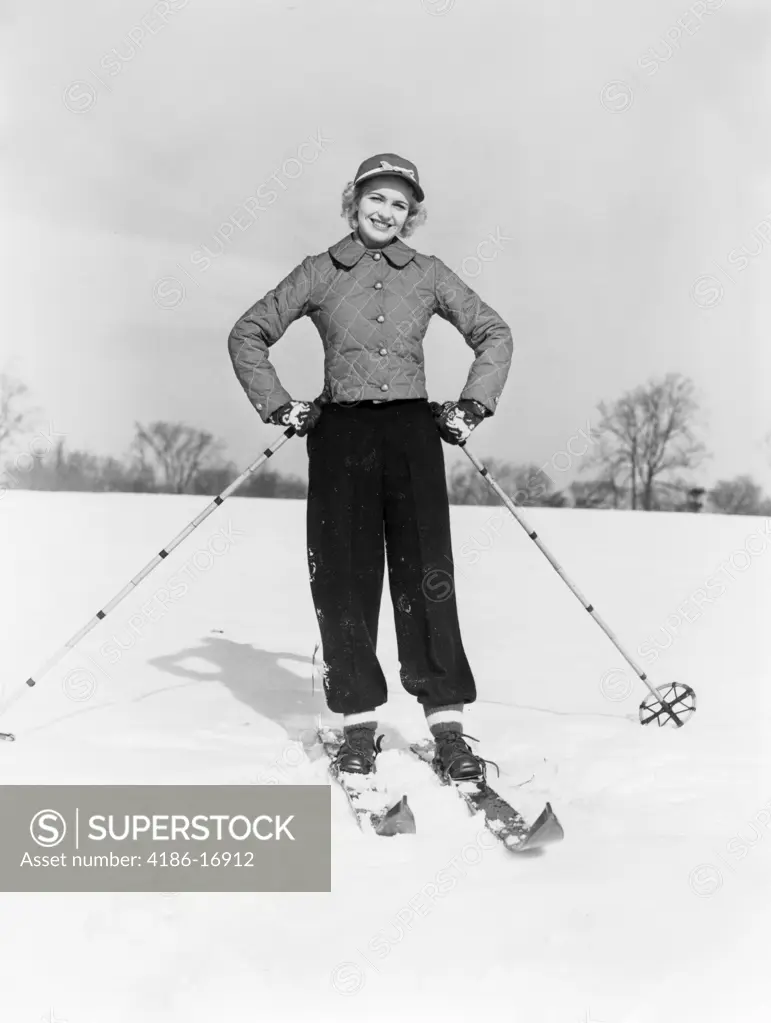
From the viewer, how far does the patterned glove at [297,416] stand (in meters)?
3.65

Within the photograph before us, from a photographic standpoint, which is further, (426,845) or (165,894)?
(426,845)

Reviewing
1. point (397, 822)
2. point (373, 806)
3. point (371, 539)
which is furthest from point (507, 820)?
point (371, 539)

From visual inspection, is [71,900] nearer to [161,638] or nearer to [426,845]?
[426,845]

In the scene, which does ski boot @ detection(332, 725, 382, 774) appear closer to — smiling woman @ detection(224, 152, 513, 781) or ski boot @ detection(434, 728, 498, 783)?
smiling woman @ detection(224, 152, 513, 781)

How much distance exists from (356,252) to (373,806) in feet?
6.62

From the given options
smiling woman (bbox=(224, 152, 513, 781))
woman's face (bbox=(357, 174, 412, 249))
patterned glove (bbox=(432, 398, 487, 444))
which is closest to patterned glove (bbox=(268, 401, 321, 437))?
smiling woman (bbox=(224, 152, 513, 781))

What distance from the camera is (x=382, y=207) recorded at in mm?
3711

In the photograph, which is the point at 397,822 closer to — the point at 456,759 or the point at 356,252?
the point at 456,759

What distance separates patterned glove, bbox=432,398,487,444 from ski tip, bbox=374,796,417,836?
1334mm

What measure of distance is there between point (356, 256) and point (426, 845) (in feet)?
6.95

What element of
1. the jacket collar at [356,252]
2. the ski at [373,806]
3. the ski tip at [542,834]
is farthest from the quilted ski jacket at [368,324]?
the ski tip at [542,834]

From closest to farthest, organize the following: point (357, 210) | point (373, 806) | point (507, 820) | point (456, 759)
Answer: point (507, 820), point (373, 806), point (456, 759), point (357, 210)

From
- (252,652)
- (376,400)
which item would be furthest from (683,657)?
(376,400)

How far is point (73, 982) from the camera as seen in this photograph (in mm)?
2381
